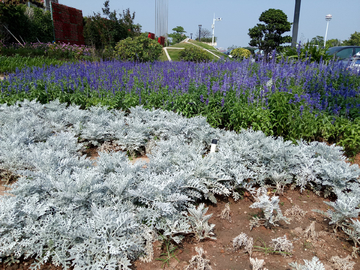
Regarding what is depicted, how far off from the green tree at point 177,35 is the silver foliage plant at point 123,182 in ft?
190

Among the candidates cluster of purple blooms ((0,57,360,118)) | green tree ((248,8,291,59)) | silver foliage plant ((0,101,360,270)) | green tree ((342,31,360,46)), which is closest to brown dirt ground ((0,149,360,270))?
silver foliage plant ((0,101,360,270))

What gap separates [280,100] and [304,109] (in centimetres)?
44

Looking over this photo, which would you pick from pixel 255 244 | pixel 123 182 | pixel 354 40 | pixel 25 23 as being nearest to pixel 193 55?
pixel 25 23

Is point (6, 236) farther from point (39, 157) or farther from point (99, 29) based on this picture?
point (99, 29)

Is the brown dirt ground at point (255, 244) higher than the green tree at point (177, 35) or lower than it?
lower

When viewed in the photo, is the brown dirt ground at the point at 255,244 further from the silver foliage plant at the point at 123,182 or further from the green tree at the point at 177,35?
the green tree at the point at 177,35

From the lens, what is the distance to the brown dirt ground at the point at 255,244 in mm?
2039

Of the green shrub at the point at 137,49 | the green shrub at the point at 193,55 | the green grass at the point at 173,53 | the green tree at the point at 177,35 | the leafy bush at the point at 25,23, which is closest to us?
the green shrub at the point at 137,49

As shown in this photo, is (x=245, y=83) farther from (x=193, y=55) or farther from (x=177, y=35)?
(x=177, y=35)

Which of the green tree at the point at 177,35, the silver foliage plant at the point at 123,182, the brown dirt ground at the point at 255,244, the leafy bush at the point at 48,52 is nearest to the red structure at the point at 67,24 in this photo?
the leafy bush at the point at 48,52

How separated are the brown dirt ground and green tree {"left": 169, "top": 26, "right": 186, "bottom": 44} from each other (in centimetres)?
5951

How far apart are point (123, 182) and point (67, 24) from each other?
65.3 feet

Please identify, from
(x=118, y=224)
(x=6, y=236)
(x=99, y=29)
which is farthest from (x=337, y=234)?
(x=99, y=29)

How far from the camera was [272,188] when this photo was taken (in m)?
3.19
